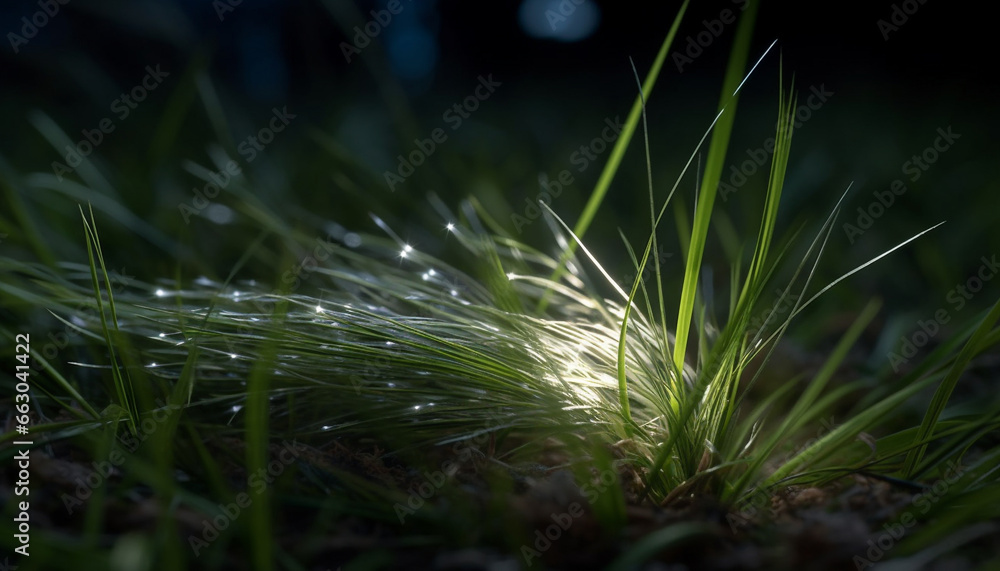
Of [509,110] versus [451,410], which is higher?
[509,110]

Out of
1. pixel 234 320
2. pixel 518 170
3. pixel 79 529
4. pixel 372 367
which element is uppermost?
pixel 518 170

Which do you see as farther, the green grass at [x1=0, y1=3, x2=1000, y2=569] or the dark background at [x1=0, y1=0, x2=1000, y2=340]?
the dark background at [x1=0, y1=0, x2=1000, y2=340]

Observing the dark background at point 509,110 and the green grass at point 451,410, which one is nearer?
the green grass at point 451,410

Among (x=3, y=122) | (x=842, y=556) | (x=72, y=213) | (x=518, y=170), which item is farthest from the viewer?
(x=3, y=122)

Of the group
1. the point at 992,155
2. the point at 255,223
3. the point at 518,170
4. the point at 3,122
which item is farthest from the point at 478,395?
the point at 3,122

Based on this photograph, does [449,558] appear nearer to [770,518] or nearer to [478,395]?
[478,395]
